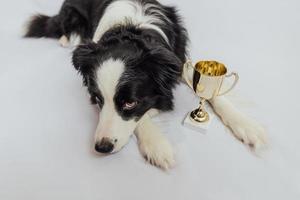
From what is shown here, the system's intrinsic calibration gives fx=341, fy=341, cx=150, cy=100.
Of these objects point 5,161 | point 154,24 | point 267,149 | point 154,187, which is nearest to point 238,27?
point 154,24

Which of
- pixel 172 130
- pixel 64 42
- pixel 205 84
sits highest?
pixel 205 84

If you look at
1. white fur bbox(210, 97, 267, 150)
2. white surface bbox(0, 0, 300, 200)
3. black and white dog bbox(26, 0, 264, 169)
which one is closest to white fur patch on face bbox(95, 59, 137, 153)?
black and white dog bbox(26, 0, 264, 169)

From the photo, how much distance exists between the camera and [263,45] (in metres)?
2.08

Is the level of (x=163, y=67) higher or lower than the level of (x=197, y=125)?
higher

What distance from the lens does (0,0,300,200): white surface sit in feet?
4.18

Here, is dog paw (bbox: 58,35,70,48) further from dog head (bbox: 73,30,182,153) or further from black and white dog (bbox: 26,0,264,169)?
dog head (bbox: 73,30,182,153)

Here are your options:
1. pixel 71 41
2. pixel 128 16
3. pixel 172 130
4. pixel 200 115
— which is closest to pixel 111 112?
pixel 172 130

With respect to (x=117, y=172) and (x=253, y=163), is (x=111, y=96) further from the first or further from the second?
(x=253, y=163)

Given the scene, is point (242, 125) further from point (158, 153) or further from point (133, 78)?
point (133, 78)

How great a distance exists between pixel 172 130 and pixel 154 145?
0.54ft

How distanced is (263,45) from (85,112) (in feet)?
3.85

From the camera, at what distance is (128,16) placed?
1.61 metres

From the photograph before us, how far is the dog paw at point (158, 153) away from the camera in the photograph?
1.33 m

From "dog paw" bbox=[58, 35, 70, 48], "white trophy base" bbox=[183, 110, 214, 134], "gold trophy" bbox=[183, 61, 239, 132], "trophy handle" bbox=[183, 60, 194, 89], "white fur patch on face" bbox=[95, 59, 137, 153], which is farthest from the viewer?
"dog paw" bbox=[58, 35, 70, 48]
